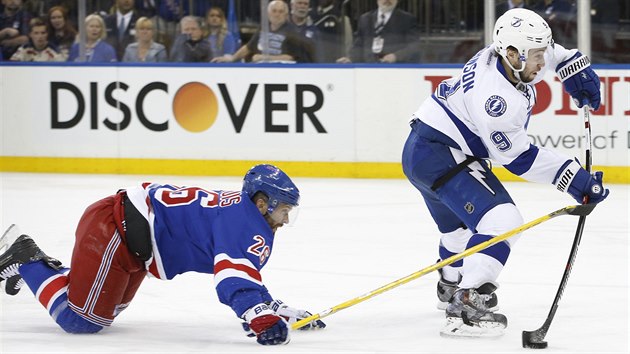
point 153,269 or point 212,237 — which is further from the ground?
point 212,237

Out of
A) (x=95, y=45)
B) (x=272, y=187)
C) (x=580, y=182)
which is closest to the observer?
(x=272, y=187)

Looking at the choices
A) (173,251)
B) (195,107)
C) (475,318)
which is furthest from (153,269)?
(195,107)

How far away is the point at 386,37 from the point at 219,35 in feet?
3.96

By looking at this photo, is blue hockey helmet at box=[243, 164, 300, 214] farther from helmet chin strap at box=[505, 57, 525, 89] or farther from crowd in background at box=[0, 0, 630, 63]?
crowd in background at box=[0, 0, 630, 63]

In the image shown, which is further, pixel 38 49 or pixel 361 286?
pixel 38 49

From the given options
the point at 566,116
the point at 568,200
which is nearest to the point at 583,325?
the point at 568,200

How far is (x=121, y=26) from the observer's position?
9.74m

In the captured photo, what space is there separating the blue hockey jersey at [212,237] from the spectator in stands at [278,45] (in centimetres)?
484

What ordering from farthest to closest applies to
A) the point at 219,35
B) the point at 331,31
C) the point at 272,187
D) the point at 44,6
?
the point at 44,6 < the point at 219,35 < the point at 331,31 < the point at 272,187

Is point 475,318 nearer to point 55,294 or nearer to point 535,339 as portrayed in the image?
point 535,339

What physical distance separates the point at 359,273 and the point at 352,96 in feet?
11.2

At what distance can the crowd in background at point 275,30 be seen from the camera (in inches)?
350

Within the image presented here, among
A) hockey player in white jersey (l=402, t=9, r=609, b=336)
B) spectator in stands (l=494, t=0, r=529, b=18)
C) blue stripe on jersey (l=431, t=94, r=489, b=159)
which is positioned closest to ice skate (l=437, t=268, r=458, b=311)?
hockey player in white jersey (l=402, t=9, r=609, b=336)

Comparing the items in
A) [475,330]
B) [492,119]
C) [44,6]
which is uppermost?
[44,6]
